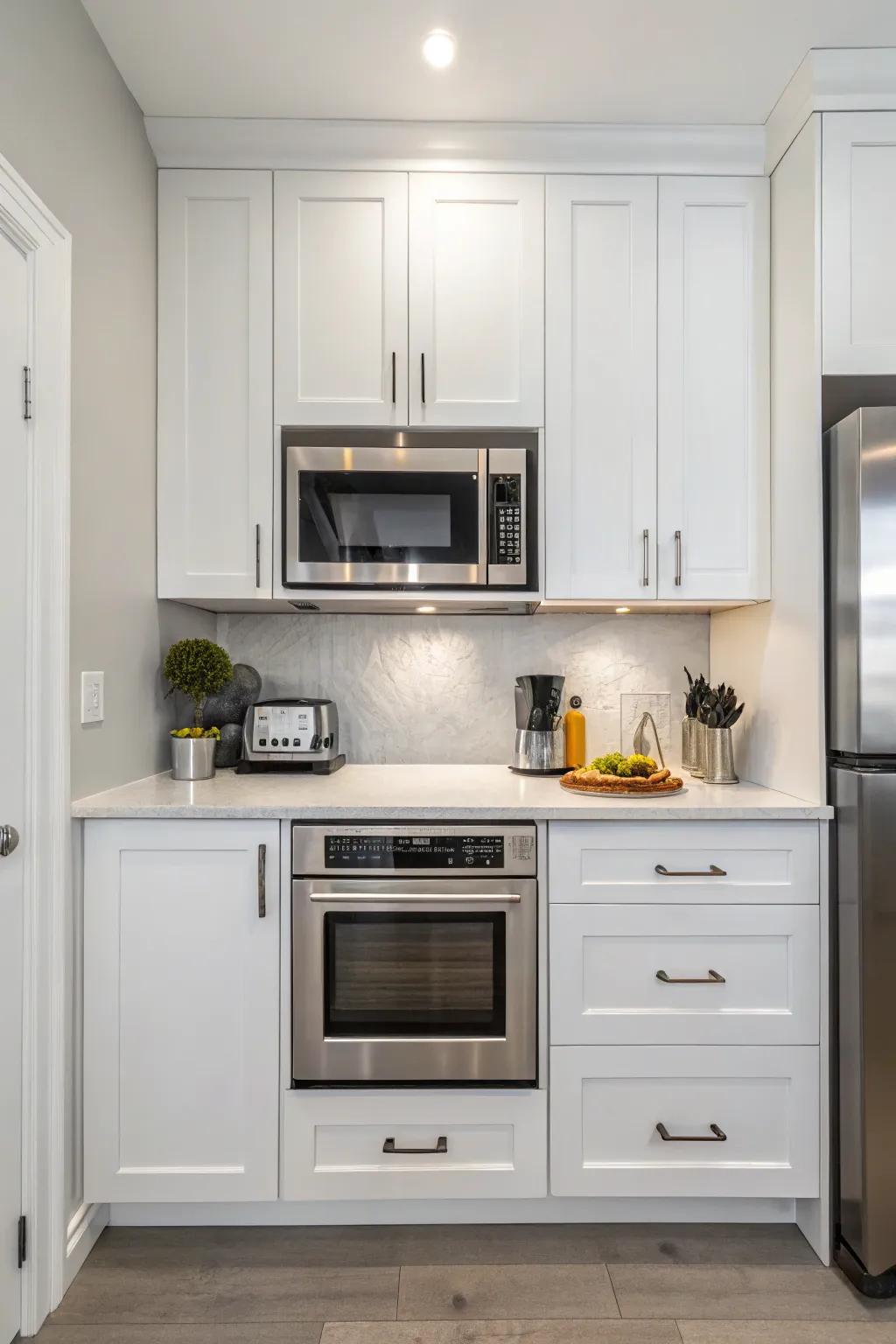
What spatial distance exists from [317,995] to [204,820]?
48cm

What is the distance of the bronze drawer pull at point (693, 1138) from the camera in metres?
1.79

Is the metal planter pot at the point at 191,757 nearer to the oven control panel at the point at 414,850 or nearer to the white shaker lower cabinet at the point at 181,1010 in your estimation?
the white shaker lower cabinet at the point at 181,1010

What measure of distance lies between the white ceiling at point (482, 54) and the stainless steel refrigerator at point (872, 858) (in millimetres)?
939

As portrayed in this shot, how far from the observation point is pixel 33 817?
1.58 metres

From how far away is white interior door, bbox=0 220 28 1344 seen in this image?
1.48 m

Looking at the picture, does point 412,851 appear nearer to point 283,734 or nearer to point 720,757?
point 283,734

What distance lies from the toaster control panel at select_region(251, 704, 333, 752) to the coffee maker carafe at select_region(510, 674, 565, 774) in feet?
2.07

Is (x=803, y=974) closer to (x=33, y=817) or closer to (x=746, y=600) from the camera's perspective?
(x=746, y=600)

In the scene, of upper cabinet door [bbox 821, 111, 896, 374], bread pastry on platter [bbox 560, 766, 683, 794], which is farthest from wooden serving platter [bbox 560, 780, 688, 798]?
upper cabinet door [bbox 821, 111, 896, 374]

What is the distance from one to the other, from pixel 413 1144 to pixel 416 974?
0.39 metres

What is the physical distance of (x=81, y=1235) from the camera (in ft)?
5.63

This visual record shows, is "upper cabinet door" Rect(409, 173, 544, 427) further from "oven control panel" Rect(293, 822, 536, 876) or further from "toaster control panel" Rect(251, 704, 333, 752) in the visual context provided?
"oven control panel" Rect(293, 822, 536, 876)

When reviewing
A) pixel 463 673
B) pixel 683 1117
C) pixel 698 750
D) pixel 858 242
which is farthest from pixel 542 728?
pixel 858 242

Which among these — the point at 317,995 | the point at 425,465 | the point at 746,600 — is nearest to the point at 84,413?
the point at 425,465
